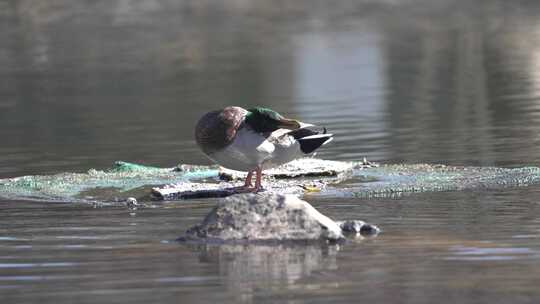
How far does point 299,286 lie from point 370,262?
764mm

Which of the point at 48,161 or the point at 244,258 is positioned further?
the point at 48,161

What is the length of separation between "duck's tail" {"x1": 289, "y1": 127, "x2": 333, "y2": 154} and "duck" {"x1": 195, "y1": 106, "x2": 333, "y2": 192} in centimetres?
6

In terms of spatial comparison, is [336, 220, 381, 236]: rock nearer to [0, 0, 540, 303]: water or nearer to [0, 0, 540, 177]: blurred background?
[0, 0, 540, 303]: water

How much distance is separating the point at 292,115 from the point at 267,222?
1253 centimetres

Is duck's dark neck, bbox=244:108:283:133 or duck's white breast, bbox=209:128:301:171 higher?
duck's dark neck, bbox=244:108:283:133

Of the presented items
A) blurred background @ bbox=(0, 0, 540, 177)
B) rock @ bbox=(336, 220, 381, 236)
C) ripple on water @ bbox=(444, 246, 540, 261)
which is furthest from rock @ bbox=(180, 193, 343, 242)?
blurred background @ bbox=(0, 0, 540, 177)

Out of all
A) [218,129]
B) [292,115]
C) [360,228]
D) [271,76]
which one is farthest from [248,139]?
[271,76]

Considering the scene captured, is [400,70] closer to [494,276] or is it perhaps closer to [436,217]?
[436,217]

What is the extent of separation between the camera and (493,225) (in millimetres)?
10094

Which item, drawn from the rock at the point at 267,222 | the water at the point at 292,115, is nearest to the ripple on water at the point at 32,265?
the water at the point at 292,115

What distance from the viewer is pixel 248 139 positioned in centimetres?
1209

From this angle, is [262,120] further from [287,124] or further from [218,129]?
[218,129]

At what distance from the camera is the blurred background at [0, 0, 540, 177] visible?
1733 centimetres

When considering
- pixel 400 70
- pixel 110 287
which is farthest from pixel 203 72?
pixel 110 287
